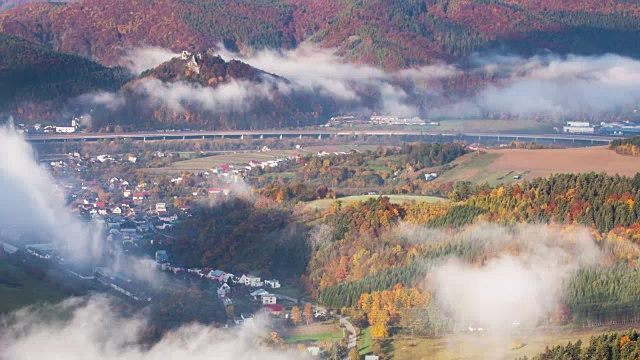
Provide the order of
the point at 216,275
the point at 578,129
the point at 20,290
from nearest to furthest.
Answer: the point at 20,290 < the point at 216,275 < the point at 578,129

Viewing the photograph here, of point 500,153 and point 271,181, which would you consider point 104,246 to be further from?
point 500,153

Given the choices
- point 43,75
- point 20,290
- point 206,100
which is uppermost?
point 43,75

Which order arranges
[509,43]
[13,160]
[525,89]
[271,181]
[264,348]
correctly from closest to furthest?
[264,348] < [13,160] < [271,181] < [525,89] < [509,43]

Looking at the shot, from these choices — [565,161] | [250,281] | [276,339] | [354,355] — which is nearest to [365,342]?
[354,355]

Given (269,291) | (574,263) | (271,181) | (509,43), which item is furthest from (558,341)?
(509,43)

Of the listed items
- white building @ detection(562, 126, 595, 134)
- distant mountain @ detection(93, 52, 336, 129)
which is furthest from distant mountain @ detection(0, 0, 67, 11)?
white building @ detection(562, 126, 595, 134)

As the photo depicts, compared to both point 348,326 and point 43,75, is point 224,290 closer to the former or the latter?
point 348,326

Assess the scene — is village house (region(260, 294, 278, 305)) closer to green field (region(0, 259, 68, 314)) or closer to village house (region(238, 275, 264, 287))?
village house (region(238, 275, 264, 287))

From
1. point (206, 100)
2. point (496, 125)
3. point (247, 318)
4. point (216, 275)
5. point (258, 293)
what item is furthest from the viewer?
point (496, 125)
